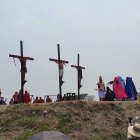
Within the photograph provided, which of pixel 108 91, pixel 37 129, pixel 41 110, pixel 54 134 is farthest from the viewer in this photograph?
pixel 108 91

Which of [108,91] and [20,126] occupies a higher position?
[108,91]

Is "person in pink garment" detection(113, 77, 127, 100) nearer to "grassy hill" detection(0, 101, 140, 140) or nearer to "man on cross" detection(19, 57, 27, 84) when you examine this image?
"grassy hill" detection(0, 101, 140, 140)

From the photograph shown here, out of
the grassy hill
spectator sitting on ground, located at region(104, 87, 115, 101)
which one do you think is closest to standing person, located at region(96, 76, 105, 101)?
spectator sitting on ground, located at region(104, 87, 115, 101)

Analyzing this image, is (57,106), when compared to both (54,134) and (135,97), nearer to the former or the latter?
(135,97)

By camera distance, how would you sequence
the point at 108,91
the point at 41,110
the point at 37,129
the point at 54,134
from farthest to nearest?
the point at 108,91 → the point at 41,110 → the point at 37,129 → the point at 54,134

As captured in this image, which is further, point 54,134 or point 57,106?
point 57,106

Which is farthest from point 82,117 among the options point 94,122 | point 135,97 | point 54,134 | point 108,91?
point 54,134

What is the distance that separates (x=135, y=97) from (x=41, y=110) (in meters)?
6.85

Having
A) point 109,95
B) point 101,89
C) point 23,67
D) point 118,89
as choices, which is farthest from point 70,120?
point 118,89

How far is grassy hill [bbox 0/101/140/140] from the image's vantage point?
20000 mm

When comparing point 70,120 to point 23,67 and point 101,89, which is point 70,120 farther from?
point 101,89

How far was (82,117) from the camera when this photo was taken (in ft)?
69.3

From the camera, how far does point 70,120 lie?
20.6m

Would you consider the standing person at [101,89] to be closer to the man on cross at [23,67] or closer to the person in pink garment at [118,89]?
the person in pink garment at [118,89]
